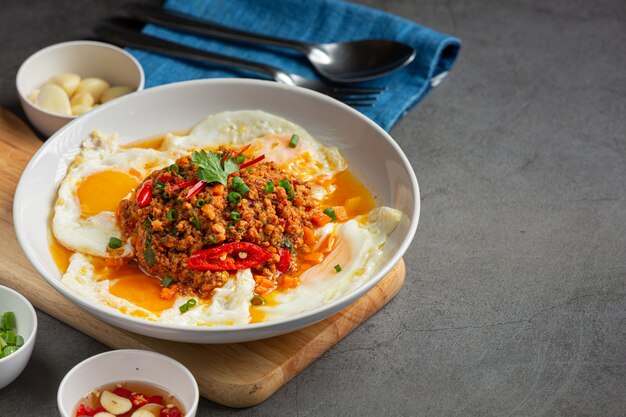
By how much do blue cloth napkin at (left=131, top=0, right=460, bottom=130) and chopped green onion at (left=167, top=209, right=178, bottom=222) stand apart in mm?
2304

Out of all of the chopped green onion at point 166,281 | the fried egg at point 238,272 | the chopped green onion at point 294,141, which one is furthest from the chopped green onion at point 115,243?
the chopped green onion at point 294,141

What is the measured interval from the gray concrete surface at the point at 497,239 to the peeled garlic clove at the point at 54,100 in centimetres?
54

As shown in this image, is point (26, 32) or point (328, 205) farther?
point (26, 32)

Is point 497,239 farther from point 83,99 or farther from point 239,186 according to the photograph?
point 83,99

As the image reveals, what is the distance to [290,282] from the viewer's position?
15.9 feet

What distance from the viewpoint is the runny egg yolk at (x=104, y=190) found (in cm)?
529

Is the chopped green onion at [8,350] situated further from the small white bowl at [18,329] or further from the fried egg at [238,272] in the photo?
the fried egg at [238,272]

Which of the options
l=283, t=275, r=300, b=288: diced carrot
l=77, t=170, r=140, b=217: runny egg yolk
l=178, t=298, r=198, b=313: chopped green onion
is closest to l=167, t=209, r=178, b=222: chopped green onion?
l=178, t=298, r=198, b=313: chopped green onion

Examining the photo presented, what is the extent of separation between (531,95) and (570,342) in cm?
275

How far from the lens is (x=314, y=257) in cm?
504

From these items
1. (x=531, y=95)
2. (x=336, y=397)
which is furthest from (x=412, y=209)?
(x=531, y=95)

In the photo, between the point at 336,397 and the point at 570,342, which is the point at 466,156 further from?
the point at 336,397

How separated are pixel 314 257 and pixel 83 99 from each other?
2542 millimetres

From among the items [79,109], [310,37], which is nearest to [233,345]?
[79,109]
